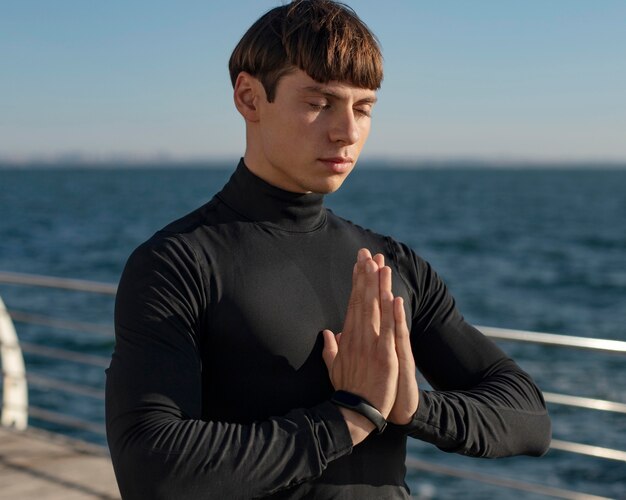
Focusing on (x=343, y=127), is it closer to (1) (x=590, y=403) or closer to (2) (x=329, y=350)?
(2) (x=329, y=350)

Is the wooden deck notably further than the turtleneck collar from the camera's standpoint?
Yes

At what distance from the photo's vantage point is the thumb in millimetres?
1564

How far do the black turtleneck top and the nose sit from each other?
17 centimetres

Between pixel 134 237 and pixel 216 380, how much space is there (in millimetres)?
45280

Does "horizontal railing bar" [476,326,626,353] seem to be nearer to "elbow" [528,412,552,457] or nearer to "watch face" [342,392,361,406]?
"elbow" [528,412,552,457]

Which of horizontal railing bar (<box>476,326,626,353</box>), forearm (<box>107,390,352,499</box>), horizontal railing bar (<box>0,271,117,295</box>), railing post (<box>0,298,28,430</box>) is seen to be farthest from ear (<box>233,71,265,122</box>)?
railing post (<box>0,298,28,430</box>)

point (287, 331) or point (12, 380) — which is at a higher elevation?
point (287, 331)

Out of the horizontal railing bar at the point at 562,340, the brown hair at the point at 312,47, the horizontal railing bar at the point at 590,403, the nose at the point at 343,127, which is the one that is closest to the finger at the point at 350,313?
the nose at the point at 343,127

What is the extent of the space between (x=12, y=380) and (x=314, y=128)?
4.22 meters

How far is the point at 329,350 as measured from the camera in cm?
157

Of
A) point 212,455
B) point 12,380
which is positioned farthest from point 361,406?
point 12,380

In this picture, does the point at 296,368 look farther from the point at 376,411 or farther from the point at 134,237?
the point at 134,237

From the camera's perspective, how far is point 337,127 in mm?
1586

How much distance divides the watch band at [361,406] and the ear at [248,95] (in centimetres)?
53
